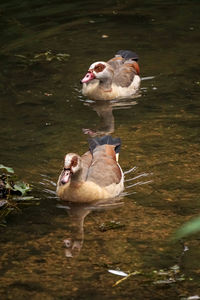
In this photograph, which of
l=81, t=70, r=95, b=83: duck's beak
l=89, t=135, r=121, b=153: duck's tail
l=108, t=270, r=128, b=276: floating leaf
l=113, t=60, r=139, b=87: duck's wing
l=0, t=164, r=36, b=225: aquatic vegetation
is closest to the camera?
l=108, t=270, r=128, b=276: floating leaf

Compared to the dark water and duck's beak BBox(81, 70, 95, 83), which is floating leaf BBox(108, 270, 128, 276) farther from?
duck's beak BBox(81, 70, 95, 83)

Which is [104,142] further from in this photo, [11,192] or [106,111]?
[106,111]

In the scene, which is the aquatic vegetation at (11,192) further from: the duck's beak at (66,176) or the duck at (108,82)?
the duck at (108,82)

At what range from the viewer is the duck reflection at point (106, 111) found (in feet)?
Answer: 37.8

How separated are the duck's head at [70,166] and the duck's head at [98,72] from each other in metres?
4.59

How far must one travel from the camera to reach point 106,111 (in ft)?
41.8

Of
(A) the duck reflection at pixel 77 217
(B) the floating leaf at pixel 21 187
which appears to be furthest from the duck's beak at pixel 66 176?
(B) the floating leaf at pixel 21 187

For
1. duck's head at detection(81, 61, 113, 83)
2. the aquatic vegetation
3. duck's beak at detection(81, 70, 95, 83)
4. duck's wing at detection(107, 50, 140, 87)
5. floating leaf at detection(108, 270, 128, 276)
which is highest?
duck's wing at detection(107, 50, 140, 87)

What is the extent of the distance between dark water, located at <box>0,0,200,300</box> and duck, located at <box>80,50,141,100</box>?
0.77 feet

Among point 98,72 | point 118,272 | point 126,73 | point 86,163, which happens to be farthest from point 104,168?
point 126,73

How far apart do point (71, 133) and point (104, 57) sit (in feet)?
14.8

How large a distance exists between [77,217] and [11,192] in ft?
3.14

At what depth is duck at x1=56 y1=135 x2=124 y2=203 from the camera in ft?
28.0

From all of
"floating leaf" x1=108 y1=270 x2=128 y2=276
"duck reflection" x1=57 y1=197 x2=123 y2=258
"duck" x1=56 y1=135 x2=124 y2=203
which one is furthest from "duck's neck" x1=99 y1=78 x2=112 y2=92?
"floating leaf" x1=108 y1=270 x2=128 y2=276
